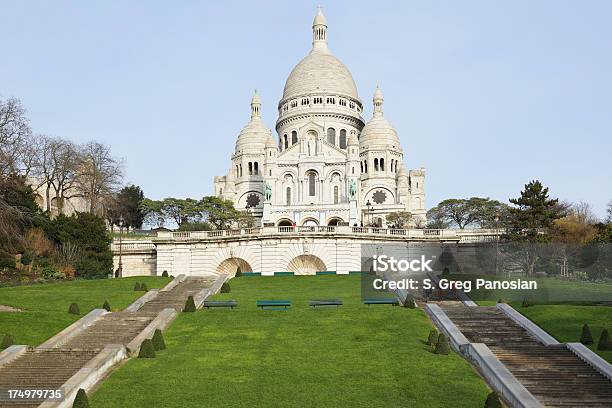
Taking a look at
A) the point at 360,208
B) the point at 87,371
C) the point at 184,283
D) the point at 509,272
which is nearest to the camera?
the point at 87,371

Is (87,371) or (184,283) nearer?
(87,371)

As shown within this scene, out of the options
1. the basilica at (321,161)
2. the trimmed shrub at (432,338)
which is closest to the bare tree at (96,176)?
the basilica at (321,161)

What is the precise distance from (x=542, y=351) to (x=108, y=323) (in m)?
19.4

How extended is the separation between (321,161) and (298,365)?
81211 millimetres

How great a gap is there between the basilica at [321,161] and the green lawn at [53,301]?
152 feet

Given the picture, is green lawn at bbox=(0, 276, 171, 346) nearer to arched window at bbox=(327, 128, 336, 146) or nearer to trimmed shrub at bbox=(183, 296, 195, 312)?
trimmed shrub at bbox=(183, 296, 195, 312)

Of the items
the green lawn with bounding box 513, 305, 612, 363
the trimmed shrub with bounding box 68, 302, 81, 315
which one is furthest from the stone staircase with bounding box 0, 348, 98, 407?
the green lawn with bounding box 513, 305, 612, 363

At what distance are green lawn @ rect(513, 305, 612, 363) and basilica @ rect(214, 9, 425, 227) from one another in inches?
2252

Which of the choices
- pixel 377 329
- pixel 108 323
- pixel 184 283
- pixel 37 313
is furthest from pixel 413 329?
pixel 184 283

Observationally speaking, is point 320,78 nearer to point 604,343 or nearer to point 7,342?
point 604,343

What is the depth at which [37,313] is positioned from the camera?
34.6 metres

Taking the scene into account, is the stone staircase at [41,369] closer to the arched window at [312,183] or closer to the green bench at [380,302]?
the green bench at [380,302]

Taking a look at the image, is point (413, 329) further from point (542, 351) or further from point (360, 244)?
point (360, 244)

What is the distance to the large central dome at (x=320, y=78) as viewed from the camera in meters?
124
